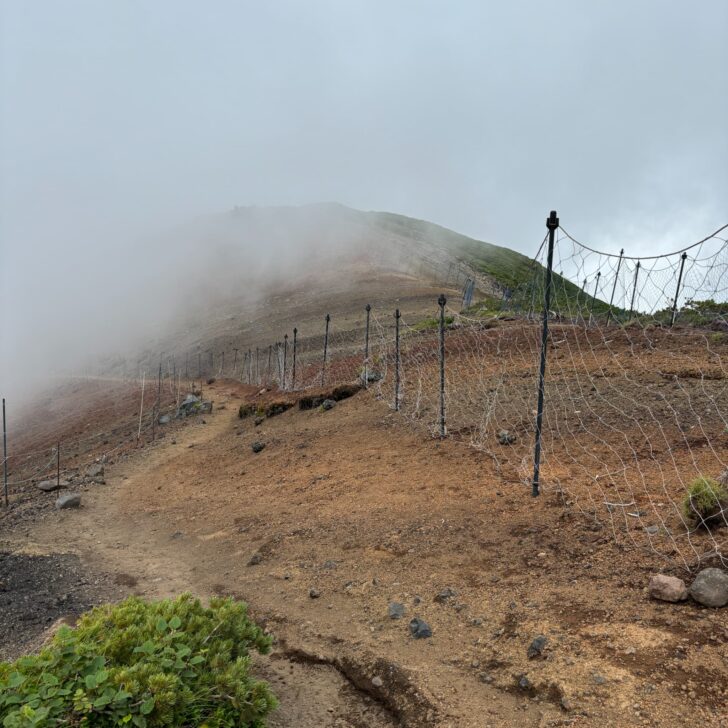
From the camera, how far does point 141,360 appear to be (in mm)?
41250

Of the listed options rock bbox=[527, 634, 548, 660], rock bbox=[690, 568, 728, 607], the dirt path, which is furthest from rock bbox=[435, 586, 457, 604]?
rock bbox=[690, 568, 728, 607]

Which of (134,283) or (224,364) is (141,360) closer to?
(224,364)

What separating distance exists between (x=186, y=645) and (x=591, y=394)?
301 inches

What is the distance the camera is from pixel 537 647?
3664 mm

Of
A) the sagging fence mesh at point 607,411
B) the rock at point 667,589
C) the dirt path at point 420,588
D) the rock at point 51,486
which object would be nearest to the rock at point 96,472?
the rock at point 51,486

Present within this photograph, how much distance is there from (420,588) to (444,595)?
0.31m

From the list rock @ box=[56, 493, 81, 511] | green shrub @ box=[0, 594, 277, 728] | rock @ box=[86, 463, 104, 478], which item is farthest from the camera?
rock @ box=[86, 463, 104, 478]

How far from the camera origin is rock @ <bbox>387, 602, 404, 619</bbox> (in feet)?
14.9

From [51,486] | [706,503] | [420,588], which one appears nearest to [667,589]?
[706,503]

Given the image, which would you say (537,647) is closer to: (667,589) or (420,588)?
(667,589)

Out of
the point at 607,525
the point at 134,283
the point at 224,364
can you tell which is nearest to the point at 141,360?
the point at 224,364

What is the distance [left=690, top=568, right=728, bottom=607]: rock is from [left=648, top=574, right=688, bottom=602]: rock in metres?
0.07

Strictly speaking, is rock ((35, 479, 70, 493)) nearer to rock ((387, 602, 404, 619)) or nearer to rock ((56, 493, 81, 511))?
rock ((56, 493, 81, 511))

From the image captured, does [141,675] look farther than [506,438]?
No
